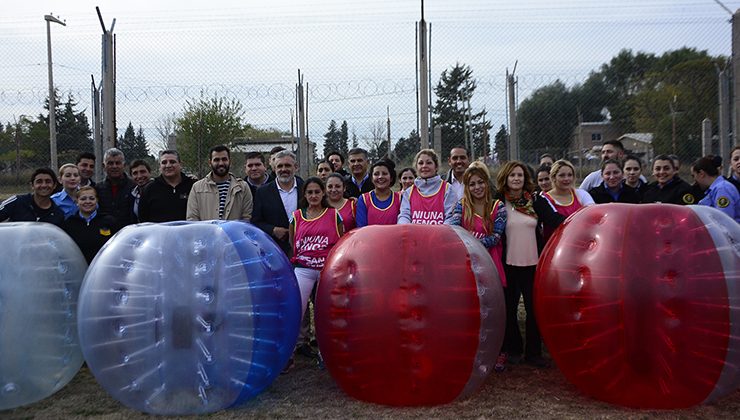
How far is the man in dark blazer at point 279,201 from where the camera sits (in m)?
5.96

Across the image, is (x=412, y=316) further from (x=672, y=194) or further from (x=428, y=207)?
(x=672, y=194)

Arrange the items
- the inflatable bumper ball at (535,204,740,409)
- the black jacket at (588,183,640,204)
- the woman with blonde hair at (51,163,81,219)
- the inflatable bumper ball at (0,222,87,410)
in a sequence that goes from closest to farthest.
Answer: the inflatable bumper ball at (535,204,740,409) → the inflatable bumper ball at (0,222,87,410) → the woman with blonde hair at (51,163,81,219) → the black jacket at (588,183,640,204)

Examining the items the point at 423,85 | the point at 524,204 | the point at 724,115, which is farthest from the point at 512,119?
the point at 524,204

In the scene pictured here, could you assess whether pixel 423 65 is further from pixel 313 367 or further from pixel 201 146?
pixel 201 146

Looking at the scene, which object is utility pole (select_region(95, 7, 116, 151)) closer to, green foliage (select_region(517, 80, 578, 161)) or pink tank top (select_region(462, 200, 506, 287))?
pink tank top (select_region(462, 200, 506, 287))

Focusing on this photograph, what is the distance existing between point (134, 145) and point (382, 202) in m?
7.67

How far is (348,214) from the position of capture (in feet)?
18.4

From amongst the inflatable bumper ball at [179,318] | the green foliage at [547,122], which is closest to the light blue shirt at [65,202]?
the inflatable bumper ball at [179,318]

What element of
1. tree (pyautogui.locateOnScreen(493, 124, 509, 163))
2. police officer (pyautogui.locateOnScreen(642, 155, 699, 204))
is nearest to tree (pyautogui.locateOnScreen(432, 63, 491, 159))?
tree (pyautogui.locateOnScreen(493, 124, 509, 163))

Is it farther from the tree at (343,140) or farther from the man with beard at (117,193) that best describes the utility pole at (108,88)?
the tree at (343,140)

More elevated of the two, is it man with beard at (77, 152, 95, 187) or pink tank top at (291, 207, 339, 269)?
man with beard at (77, 152, 95, 187)

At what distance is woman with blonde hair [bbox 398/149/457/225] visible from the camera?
541cm

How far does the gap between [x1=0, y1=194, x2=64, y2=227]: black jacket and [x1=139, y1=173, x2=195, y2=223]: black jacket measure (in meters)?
0.73

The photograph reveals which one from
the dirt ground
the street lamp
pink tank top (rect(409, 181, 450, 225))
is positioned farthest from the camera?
the street lamp
